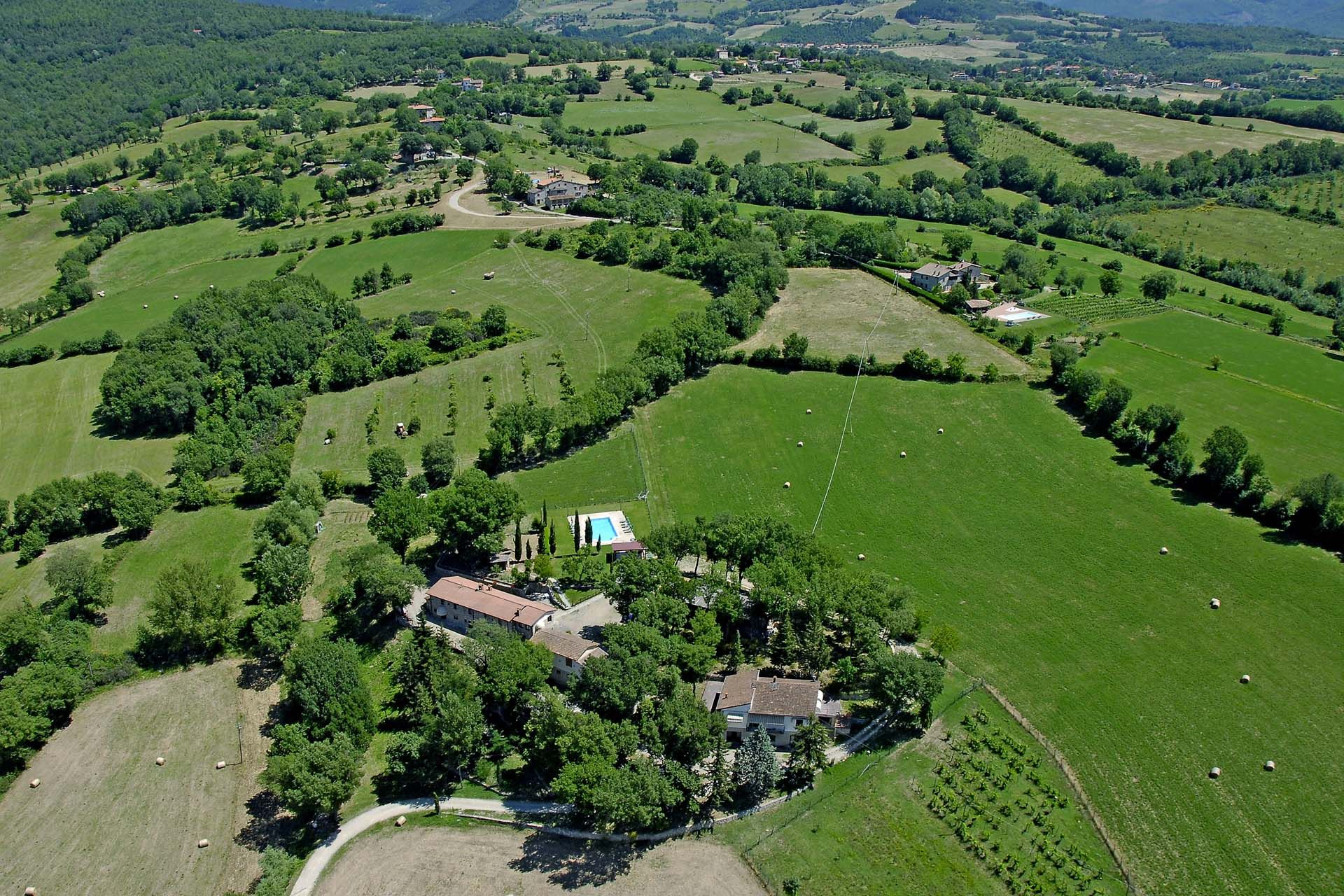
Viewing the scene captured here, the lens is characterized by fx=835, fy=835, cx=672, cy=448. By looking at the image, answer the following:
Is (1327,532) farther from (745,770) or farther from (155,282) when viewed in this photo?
(155,282)

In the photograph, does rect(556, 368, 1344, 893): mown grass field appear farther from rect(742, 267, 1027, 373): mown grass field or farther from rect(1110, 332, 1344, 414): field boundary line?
rect(1110, 332, 1344, 414): field boundary line

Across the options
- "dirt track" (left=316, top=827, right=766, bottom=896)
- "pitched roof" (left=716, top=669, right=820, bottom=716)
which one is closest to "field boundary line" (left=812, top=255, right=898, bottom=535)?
"pitched roof" (left=716, top=669, right=820, bottom=716)

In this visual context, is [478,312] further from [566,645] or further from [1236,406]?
[1236,406]

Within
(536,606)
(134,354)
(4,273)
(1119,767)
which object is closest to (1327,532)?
(1119,767)

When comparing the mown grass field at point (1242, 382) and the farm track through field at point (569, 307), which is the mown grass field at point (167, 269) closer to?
the farm track through field at point (569, 307)

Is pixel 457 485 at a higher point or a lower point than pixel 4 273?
higher

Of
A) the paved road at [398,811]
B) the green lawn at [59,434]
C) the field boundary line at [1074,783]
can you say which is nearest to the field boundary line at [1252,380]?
the field boundary line at [1074,783]

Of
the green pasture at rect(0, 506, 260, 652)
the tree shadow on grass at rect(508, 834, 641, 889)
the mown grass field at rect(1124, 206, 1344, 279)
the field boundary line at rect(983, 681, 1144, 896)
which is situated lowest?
the green pasture at rect(0, 506, 260, 652)
